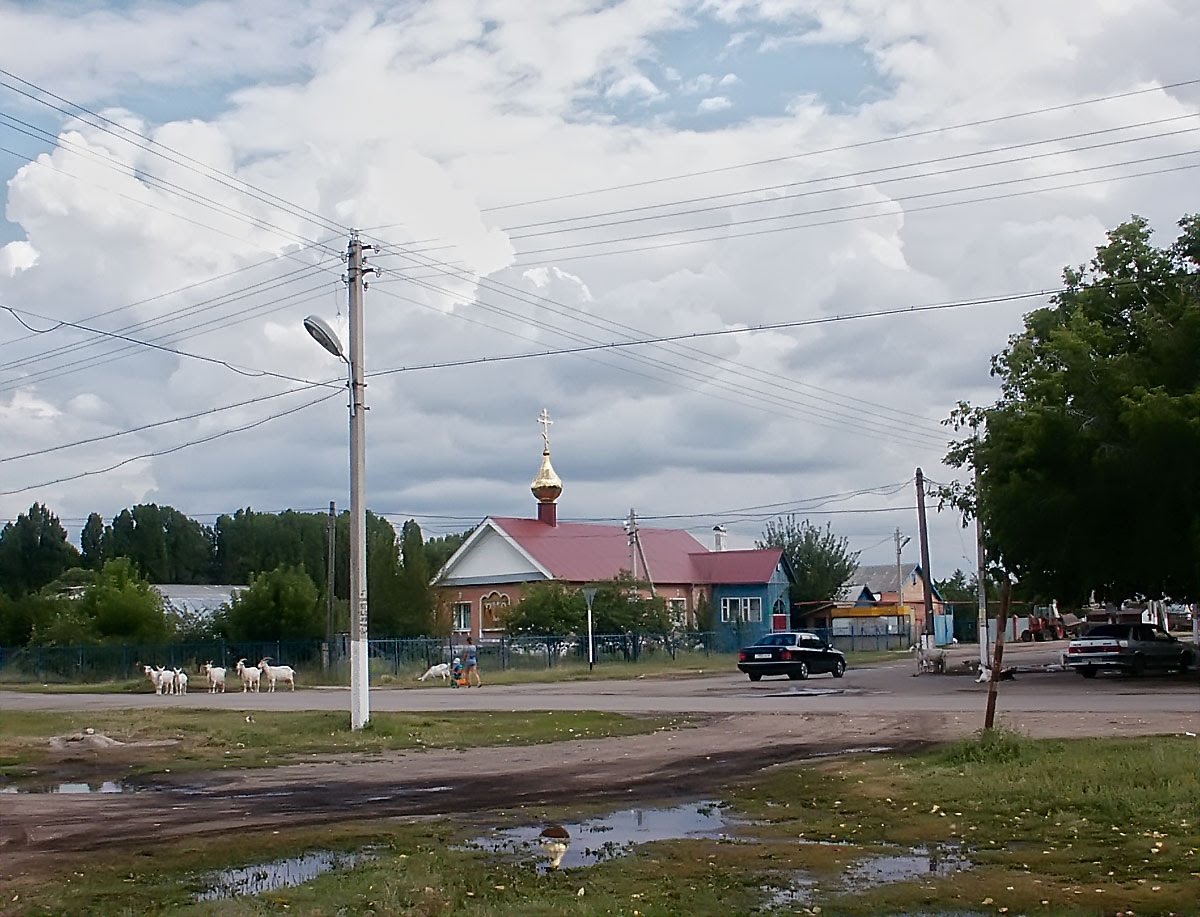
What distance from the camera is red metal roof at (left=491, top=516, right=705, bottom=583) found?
254 ft

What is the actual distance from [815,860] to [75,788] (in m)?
11.4

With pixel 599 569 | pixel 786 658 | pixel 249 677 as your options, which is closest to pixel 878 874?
A: pixel 786 658

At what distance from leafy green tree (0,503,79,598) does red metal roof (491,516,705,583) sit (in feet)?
216

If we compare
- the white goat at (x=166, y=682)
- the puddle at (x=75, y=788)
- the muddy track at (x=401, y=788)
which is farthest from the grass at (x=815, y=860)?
the white goat at (x=166, y=682)

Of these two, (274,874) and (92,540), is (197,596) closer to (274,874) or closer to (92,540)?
(92,540)

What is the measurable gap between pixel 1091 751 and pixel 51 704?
33282 millimetres

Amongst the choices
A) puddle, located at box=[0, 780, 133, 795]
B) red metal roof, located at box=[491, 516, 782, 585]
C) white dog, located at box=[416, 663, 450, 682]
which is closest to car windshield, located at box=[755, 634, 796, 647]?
white dog, located at box=[416, 663, 450, 682]

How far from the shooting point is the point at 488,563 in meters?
79.4

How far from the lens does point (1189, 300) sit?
3819 cm

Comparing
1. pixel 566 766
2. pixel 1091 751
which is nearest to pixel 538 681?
pixel 566 766

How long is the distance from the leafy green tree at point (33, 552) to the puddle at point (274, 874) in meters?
126

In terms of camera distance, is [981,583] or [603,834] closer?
[603,834]

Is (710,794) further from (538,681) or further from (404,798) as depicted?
(538,681)

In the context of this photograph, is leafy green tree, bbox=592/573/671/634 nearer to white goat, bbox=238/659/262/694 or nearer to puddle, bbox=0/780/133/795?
white goat, bbox=238/659/262/694
